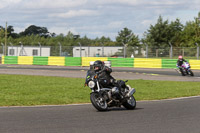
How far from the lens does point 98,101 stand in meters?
9.48

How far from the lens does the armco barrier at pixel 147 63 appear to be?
3244 cm

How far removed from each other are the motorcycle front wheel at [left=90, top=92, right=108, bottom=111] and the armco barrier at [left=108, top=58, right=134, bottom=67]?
24118 millimetres

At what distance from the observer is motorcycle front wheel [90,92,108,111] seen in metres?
9.34

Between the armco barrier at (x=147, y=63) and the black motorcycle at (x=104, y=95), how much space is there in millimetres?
22689

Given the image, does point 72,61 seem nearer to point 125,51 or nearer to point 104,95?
point 125,51

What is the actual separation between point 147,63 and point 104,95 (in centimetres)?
2365

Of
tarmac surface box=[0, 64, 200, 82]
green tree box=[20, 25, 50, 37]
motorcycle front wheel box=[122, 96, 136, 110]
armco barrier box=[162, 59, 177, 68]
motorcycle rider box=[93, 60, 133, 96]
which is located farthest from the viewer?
green tree box=[20, 25, 50, 37]

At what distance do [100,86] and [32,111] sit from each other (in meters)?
1.76

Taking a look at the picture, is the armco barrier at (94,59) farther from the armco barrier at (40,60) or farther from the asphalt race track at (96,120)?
the asphalt race track at (96,120)

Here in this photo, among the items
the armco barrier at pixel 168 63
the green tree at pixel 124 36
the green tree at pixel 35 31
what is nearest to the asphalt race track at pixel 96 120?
the armco barrier at pixel 168 63

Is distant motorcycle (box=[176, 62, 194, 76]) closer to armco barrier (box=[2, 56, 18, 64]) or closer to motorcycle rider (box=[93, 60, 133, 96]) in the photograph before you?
motorcycle rider (box=[93, 60, 133, 96])

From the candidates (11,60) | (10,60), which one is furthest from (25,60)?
(10,60)

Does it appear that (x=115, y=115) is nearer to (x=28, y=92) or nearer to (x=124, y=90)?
(x=124, y=90)

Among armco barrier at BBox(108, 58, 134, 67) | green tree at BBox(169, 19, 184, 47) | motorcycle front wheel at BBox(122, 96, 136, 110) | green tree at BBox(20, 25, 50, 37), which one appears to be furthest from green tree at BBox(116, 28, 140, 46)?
motorcycle front wheel at BBox(122, 96, 136, 110)
